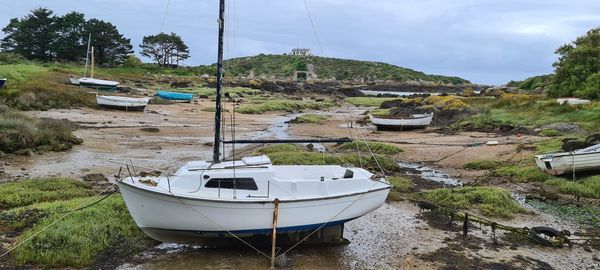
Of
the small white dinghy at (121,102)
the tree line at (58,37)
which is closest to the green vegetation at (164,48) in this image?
the tree line at (58,37)

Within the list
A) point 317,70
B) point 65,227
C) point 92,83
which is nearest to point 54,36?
point 92,83

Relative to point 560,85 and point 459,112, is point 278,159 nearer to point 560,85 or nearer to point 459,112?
point 459,112

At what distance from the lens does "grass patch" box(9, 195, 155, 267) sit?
11.3m

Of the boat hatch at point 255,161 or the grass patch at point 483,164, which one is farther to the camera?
the grass patch at point 483,164

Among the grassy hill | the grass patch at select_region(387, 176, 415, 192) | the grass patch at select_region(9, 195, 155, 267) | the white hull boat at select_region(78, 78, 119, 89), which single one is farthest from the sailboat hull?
the grassy hill

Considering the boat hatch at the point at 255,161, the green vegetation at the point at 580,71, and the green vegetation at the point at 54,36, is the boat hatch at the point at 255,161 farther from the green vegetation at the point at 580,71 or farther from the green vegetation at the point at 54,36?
the green vegetation at the point at 54,36

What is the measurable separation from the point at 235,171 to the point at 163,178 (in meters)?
2.04

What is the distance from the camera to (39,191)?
53.1ft

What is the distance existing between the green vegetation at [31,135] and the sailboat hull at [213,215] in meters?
13.8

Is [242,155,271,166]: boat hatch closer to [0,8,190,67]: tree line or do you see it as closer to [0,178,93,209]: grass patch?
[0,178,93,209]: grass patch

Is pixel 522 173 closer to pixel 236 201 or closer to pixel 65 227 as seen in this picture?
pixel 236 201

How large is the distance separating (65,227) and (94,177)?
24.3 feet

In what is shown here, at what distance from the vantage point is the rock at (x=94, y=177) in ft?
63.1

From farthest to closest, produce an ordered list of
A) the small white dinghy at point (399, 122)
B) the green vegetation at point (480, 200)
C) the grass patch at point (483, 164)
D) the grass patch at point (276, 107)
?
1. the grass patch at point (276, 107)
2. the small white dinghy at point (399, 122)
3. the grass patch at point (483, 164)
4. the green vegetation at point (480, 200)
